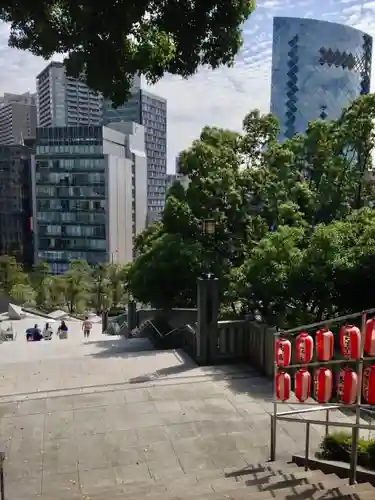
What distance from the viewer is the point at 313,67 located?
88.5 metres

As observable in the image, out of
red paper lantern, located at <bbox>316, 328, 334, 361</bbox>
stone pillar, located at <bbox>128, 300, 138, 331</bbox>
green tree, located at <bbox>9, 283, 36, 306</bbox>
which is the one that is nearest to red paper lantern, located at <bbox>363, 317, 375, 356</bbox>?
red paper lantern, located at <bbox>316, 328, 334, 361</bbox>

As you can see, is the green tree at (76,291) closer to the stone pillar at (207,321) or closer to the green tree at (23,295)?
the green tree at (23,295)

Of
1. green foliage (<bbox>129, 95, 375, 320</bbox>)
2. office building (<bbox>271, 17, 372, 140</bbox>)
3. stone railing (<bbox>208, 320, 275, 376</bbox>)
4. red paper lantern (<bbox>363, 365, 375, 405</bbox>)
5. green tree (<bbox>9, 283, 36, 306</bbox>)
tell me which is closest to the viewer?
red paper lantern (<bbox>363, 365, 375, 405</bbox>)

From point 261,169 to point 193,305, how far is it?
5.54 metres

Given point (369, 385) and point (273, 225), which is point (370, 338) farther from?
point (273, 225)

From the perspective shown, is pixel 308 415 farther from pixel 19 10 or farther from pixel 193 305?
pixel 193 305

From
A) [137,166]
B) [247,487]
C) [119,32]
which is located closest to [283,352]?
[247,487]

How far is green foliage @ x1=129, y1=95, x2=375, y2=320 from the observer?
10422mm

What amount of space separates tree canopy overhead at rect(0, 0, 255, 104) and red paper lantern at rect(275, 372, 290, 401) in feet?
15.2

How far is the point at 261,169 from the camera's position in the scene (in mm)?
16766

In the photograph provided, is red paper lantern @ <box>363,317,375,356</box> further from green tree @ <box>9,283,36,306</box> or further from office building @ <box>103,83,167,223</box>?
office building @ <box>103,83,167,223</box>

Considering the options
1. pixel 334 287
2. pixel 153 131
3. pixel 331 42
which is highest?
pixel 331 42

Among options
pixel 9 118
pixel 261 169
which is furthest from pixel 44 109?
pixel 261 169

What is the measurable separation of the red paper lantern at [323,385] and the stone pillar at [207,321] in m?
4.22
